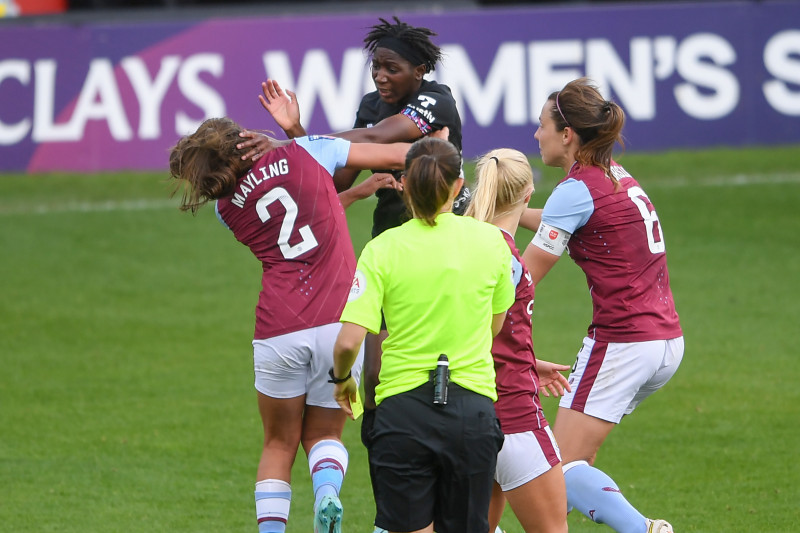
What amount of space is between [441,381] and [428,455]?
0.27 metres

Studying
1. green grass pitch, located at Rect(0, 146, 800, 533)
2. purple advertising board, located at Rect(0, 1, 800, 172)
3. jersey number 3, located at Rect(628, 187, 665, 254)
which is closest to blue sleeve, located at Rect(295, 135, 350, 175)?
jersey number 3, located at Rect(628, 187, 665, 254)

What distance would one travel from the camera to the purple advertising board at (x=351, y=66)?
1420 cm

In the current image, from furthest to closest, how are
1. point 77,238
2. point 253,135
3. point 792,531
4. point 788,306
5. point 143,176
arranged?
point 143,176, point 77,238, point 788,306, point 792,531, point 253,135

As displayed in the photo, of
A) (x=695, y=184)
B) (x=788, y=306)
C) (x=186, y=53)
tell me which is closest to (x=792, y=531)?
(x=788, y=306)

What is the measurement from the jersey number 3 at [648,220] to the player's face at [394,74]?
1.28 meters

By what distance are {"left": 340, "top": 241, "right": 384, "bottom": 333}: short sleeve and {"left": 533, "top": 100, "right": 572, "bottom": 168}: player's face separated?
4.44ft

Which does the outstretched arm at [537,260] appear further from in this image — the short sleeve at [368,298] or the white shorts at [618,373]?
the short sleeve at [368,298]

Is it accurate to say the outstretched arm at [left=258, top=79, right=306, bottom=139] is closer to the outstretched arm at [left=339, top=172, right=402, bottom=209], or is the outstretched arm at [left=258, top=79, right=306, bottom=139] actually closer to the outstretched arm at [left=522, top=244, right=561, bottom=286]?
the outstretched arm at [left=339, top=172, right=402, bottom=209]

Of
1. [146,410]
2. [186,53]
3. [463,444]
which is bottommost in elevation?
[146,410]

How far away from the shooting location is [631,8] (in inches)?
568

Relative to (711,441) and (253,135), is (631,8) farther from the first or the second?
(253,135)

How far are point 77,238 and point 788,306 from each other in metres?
7.79

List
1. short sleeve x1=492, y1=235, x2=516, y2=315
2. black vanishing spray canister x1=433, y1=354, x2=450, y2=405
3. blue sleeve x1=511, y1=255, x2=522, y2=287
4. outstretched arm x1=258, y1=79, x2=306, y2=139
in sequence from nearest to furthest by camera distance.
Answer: black vanishing spray canister x1=433, y1=354, x2=450, y2=405
short sleeve x1=492, y1=235, x2=516, y2=315
blue sleeve x1=511, y1=255, x2=522, y2=287
outstretched arm x1=258, y1=79, x2=306, y2=139

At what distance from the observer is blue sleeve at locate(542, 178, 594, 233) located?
4.96 meters
